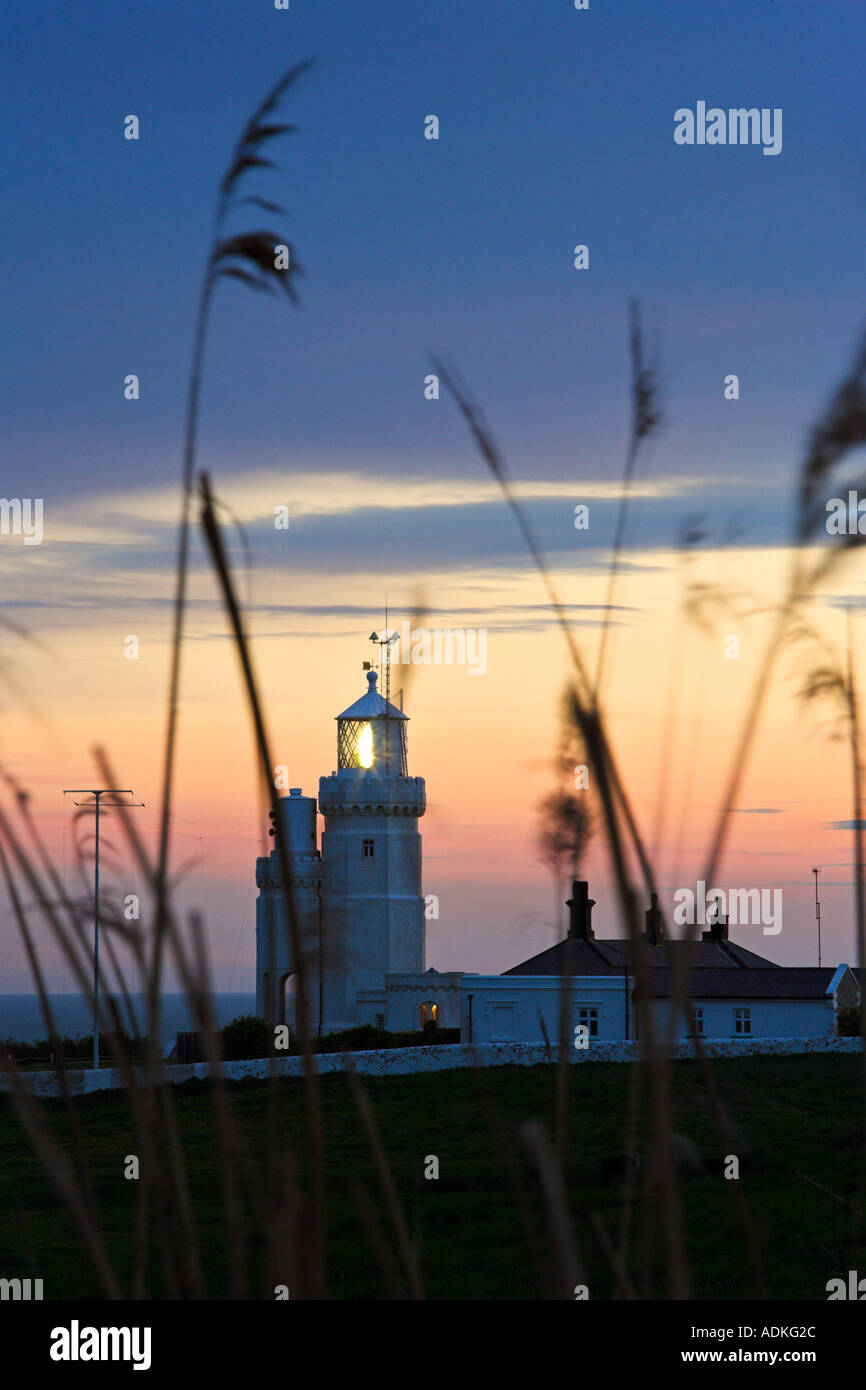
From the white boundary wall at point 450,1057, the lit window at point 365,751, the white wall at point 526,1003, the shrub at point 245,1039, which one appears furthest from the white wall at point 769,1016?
the lit window at point 365,751

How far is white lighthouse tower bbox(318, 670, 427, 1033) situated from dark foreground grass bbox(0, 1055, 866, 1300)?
66.5 feet

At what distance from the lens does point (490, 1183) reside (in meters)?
17.0

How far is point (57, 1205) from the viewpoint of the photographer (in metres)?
17.1

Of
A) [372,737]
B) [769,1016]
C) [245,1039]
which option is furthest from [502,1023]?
[372,737]

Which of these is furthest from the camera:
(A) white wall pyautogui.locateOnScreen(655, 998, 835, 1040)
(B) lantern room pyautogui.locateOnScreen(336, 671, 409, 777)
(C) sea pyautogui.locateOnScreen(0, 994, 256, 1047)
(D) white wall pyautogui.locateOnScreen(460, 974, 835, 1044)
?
(B) lantern room pyautogui.locateOnScreen(336, 671, 409, 777)

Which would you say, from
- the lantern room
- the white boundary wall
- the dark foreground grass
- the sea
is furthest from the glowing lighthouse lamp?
the dark foreground grass

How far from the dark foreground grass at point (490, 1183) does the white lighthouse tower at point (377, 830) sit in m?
20.3

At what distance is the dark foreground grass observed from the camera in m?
10.9

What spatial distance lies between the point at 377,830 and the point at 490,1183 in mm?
34055

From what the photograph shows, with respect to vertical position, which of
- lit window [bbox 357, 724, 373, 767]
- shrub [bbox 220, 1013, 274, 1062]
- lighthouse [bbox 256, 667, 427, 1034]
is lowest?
shrub [bbox 220, 1013, 274, 1062]

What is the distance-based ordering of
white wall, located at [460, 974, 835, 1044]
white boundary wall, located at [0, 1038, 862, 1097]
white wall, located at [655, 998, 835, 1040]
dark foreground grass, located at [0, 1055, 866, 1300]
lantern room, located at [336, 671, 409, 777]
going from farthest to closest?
lantern room, located at [336, 671, 409, 777]
white wall, located at [655, 998, 835, 1040]
white wall, located at [460, 974, 835, 1044]
white boundary wall, located at [0, 1038, 862, 1097]
dark foreground grass, located at [0, 1055, 866, 1300]

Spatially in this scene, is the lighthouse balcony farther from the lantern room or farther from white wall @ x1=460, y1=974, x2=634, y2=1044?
white wall @ x1=460, y1=974, x2=634, y2=1044
